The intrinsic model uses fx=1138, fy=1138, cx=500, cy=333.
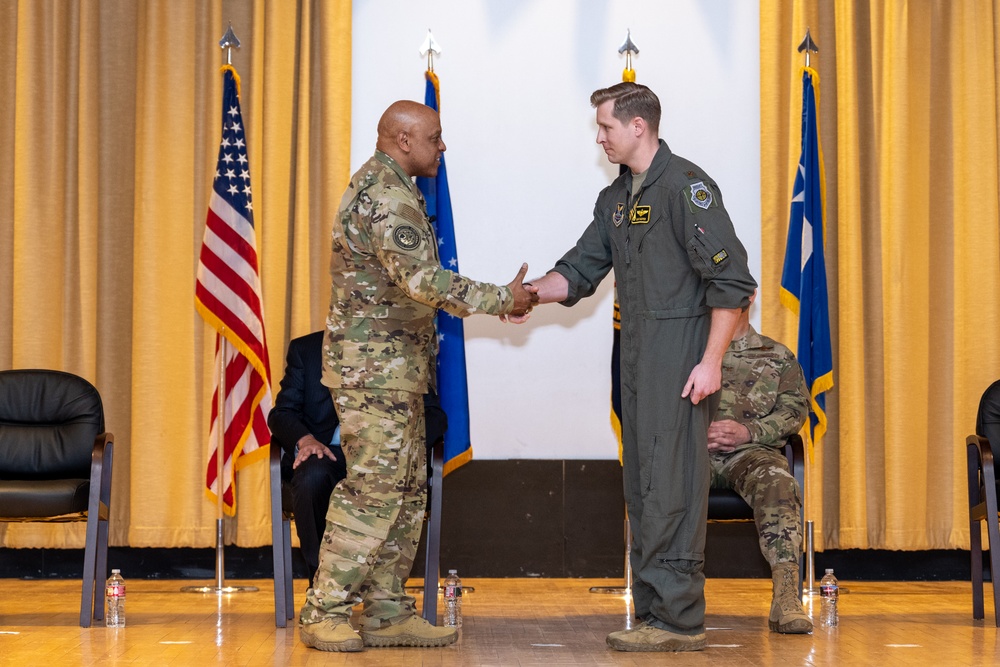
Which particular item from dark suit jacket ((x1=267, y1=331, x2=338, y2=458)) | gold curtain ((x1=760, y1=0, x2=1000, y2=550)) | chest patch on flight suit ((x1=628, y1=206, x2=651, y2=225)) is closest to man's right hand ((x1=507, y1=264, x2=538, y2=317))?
chest patch on flight suit ((x1=628, y1=206, x2=651, y2=225))

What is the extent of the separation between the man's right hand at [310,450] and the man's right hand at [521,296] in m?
0.94

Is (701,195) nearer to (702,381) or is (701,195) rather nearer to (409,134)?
(702,381)

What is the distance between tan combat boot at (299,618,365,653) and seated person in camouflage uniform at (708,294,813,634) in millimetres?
1579

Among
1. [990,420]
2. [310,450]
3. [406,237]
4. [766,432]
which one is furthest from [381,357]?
[990,420]

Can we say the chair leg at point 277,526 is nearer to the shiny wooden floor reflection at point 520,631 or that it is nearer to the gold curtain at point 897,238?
the shiny wooden floor reflection at point 520,631

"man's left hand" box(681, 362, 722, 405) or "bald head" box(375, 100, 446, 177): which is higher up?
"bald head" box(375, 100, 446, 177)

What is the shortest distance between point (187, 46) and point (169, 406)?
1886 millimetres

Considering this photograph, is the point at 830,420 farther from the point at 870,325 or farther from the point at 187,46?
the point at 187,46

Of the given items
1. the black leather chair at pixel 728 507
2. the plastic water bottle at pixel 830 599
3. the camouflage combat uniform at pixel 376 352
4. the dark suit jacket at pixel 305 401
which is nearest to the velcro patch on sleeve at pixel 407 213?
the camouflage combat uniform at pixel 376 352

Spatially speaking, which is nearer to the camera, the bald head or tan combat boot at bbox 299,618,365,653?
tan combat boot at bbox 299,618,365,653

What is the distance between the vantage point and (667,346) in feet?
12.5

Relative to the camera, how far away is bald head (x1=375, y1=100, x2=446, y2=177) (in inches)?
155

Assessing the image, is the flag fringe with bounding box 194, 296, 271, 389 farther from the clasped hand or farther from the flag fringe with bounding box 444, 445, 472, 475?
the clasped hand

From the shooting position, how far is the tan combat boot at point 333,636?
3705 millimetres
